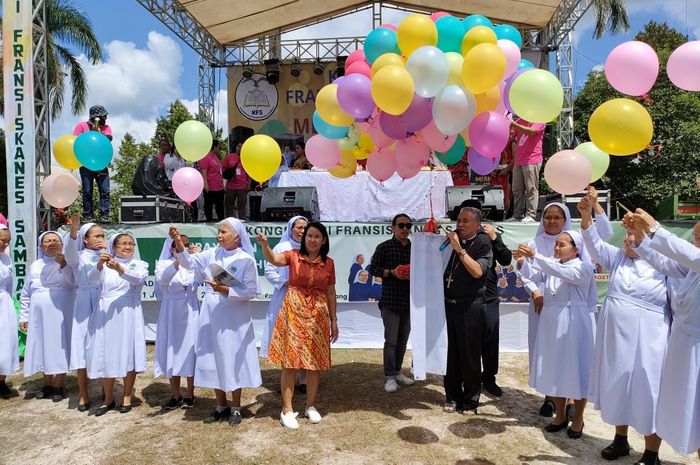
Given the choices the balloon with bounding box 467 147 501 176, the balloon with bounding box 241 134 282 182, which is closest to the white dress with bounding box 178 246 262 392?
the balloon with bounding box 241 134 282 182

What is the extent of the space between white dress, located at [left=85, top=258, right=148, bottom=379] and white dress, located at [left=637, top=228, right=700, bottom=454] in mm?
3781

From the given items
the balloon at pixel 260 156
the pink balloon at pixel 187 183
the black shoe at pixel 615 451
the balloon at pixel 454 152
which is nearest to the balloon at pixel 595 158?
the balloon at pixel 454 152

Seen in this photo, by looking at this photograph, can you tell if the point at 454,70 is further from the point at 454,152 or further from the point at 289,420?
the point at 289,420

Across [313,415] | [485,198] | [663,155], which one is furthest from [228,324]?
[663,155]

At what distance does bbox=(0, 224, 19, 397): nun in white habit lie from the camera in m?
4.89

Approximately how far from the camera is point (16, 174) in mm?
6312

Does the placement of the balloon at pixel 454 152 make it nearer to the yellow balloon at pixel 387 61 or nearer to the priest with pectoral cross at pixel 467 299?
the priest with pectoral cross at pixel 467 299

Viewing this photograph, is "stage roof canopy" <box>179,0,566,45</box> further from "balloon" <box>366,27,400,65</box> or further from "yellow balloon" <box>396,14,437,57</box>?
"yellow balloon" <box>396,14,437,57</box>

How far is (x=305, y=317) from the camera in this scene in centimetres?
390

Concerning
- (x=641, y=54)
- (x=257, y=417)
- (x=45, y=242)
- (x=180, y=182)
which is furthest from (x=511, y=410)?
(x=45, y=242)

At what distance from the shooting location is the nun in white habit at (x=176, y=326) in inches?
174

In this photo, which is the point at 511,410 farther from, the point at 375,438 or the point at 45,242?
the point at 45,242

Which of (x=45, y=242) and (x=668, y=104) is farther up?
(x=668, y=104)

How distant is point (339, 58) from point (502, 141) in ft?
33.4
